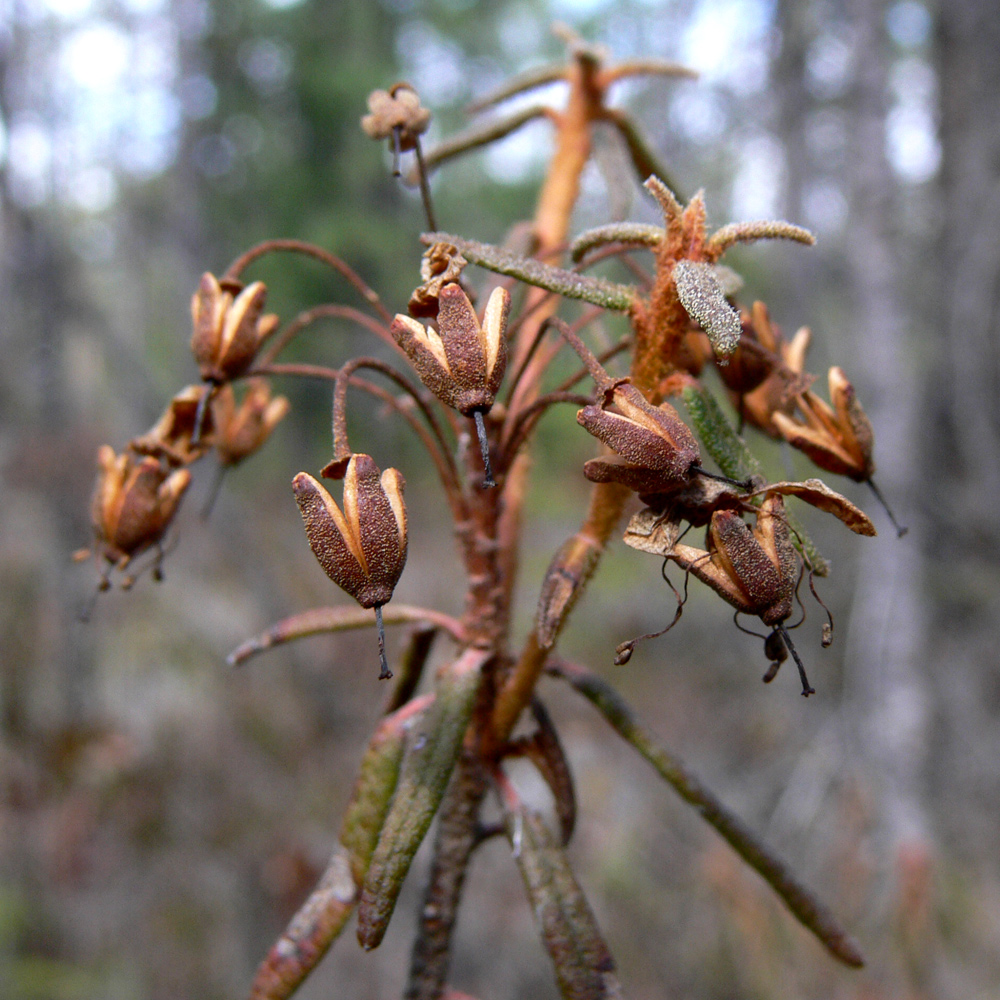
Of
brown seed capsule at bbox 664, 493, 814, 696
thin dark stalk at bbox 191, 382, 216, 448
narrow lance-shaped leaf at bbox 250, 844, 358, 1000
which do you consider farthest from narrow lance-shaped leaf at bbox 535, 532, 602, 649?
thin dark stalk at bbox 191, 382, 216, 448

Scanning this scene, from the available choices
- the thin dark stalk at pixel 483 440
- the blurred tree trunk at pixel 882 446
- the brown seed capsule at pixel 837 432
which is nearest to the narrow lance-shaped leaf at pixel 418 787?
the thin dark stalk at pixel 483 440

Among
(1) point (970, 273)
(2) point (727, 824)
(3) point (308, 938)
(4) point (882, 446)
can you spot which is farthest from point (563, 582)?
(1) point (970, 273)

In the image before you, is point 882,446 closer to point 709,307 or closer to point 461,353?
point 709,307

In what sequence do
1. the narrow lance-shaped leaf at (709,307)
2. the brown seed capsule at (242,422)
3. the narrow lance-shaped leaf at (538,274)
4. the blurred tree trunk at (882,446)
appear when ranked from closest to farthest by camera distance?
the narrow lance-shaped leaf at (709,307)
the narrow lance-shaped leaf at (538,274)
the brown seed capsule at (242,422)
the blurred tree trunk at (882,446)

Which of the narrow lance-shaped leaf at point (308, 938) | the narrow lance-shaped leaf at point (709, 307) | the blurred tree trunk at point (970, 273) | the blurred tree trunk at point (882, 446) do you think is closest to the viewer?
the narrow lance-shaped leaf at point (709, 307)

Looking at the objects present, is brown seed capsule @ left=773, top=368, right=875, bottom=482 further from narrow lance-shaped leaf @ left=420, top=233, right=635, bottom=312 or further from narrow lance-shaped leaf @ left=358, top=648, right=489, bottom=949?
narrow lance-shaped leaf @ left=358, top=648, right=489, bottom=949

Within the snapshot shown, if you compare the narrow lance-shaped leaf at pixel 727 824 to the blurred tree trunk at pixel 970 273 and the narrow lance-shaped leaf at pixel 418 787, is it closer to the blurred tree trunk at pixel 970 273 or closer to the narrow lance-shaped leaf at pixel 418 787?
the narrow lance-shaped leaf at pixel 418 787
